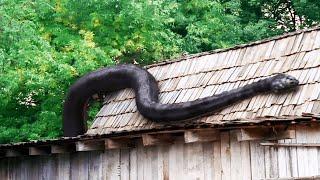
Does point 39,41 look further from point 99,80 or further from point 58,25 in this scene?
point 58,25

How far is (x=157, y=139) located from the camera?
946cm

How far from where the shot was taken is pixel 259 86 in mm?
9164

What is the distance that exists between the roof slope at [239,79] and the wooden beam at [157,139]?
256 millimetres

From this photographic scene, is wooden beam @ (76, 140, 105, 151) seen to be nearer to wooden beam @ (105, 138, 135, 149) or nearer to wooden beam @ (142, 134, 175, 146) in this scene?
wooden beam @ (105, 138, 135, 149)

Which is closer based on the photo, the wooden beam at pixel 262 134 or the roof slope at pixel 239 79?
the wooden beam at pixel 262 134

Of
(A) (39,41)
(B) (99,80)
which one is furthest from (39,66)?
(B) (99,80)

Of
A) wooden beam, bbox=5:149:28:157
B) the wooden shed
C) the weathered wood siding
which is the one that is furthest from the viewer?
wooden beam, bbox=5:149:28:157

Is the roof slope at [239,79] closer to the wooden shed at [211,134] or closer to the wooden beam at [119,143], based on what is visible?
the wooden shed at [211,134]

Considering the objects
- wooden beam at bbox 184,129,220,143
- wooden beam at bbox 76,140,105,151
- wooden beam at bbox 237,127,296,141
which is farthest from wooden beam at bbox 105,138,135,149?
wooden beam at bbox 237,127,296,141

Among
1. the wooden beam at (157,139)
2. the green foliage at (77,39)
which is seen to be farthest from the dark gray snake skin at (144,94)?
the green foliage at (77,39)

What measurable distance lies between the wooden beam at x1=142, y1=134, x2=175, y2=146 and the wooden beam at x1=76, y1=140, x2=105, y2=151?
1.27 metres

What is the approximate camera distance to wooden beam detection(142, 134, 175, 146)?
364 inches

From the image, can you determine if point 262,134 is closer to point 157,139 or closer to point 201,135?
point 201,135

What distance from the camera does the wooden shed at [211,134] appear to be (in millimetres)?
7824
